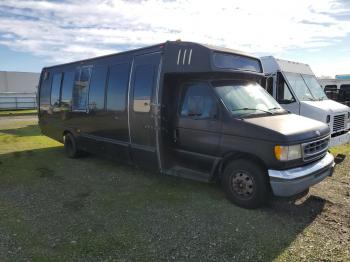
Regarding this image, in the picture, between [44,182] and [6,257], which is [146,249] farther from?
[44,182]

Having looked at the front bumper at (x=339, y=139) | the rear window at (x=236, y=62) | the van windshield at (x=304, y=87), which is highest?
the rear window at (x=236, y=62)

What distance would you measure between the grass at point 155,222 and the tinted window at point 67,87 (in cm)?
261

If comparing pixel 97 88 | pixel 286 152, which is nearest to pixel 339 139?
pixel 286 152

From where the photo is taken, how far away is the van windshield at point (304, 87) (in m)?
10.1

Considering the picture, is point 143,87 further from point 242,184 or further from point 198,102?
point 242,184

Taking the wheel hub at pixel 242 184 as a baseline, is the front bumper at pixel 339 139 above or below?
above

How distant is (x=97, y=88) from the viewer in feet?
27.0

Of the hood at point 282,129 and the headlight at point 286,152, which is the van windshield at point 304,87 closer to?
the hood at point 282,129

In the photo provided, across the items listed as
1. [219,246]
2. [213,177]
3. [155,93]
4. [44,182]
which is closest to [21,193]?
[44,182]

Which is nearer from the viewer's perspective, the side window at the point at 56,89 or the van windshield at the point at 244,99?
the van windshield at the point at 244,99

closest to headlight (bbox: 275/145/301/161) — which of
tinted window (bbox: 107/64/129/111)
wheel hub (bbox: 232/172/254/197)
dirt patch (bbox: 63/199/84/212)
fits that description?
wheel hub (bbox: 232/172/254/197)

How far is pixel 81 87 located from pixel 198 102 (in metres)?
4.05

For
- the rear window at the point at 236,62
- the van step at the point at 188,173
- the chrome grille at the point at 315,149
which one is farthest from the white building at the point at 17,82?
the chrome grille at the point at 315,149

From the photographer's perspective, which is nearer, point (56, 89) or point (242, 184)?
point (242, 184)
